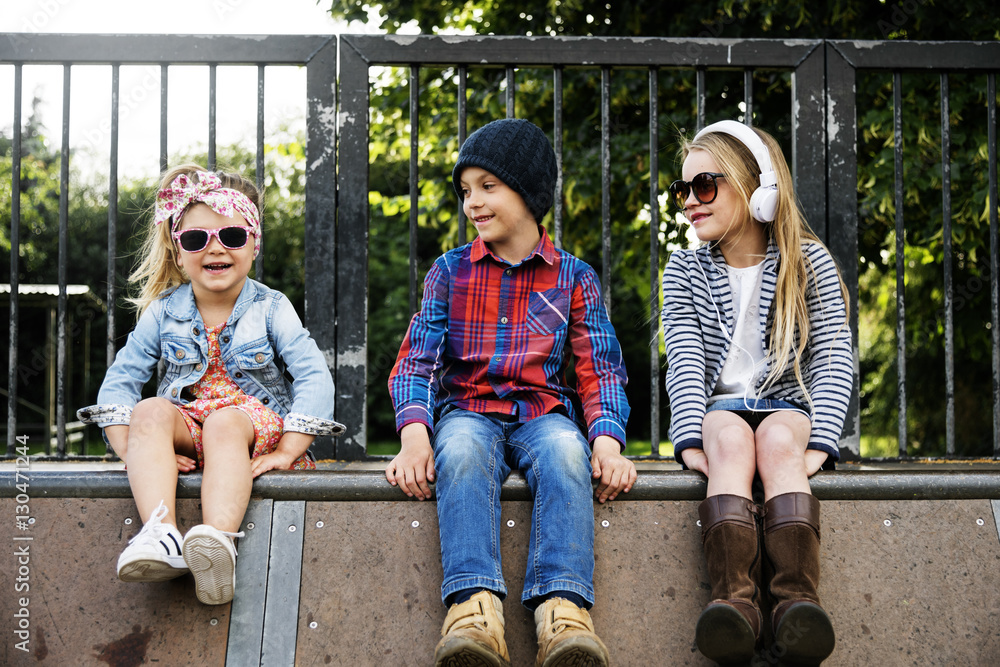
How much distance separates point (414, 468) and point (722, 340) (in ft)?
3.40

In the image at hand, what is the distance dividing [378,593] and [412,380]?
63 cm

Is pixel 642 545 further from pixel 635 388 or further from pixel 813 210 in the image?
pixel 635 388

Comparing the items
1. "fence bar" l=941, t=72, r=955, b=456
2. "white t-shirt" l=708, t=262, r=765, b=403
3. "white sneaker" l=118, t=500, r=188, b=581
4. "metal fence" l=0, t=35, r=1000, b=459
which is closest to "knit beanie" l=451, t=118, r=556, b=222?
"metal fence" l=0, t=35, r=1000, b=459

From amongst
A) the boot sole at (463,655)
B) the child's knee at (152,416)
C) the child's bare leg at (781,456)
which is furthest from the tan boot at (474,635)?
the child's knee at (152,416)

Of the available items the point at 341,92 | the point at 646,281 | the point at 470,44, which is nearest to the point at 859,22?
the point at 646,281

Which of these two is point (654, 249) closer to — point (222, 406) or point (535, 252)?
point (535, 252)

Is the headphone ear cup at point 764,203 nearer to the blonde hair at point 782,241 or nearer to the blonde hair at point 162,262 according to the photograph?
the blonde hair at point 782,241

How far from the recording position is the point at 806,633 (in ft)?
5.95

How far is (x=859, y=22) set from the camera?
17.8ft

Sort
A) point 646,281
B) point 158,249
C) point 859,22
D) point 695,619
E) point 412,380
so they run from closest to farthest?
point 695,619 → point 412,380 → point 158,249 → point 859,22 → point 646,281

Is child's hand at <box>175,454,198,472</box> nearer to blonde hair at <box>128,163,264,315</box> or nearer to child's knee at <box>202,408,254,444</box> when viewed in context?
child's knee at <box>202,408,254,444</box>

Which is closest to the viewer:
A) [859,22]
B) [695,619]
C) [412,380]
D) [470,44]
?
[695,619]

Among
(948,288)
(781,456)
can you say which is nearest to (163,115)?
(781,456)

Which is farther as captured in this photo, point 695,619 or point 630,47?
point 630,47
